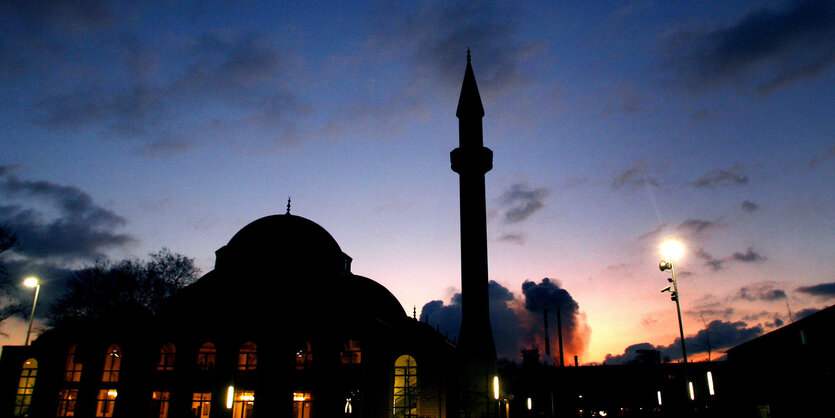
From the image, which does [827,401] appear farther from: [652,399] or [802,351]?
[652,399]

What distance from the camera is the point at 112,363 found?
35562 mm

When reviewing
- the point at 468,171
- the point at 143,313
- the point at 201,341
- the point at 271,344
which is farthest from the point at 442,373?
the point at 143,313

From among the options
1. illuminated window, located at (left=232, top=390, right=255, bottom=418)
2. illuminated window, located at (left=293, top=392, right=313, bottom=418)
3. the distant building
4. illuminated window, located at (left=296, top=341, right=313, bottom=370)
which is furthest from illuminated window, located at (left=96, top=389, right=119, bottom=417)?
the distant building

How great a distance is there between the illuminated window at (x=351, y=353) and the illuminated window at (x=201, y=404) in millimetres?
9173

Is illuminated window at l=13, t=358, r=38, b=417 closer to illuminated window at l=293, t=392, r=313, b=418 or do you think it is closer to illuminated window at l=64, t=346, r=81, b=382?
illuminated window at l=64, t=346, r=81, b=382

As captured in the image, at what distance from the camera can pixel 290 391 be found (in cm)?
3256

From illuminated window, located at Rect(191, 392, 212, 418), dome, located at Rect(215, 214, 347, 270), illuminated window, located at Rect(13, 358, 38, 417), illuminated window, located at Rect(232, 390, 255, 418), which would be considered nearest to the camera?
illuminated window, located at Rect(232, 390, 255, 418)

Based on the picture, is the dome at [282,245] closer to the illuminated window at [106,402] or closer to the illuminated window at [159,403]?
the illuminated window at [159,403]

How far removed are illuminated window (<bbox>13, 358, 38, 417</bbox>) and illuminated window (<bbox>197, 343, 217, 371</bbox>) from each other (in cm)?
1353

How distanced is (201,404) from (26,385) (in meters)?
15.1

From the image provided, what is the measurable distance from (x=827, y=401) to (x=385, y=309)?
29629 mm

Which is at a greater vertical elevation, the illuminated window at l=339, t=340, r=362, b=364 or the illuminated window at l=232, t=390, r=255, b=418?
the illuminated window at l=339, t=340, r=362, b=364

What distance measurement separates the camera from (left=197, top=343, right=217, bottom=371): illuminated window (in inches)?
1357

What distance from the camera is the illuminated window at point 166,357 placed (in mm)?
34719
